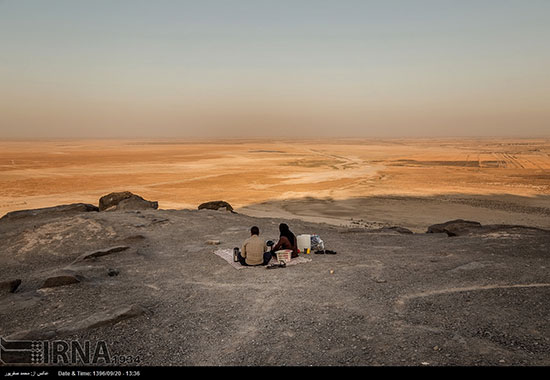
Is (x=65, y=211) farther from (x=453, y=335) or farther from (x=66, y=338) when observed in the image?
(x=453, y=335)

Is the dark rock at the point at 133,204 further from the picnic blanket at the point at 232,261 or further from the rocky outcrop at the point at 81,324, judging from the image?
the rocky outcrop at the point at 81,324

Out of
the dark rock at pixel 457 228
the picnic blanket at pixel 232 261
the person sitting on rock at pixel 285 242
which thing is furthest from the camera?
the dark rock at pixel 457 228

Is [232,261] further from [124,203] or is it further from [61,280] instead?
[124,203]

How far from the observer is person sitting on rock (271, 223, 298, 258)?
11781mm

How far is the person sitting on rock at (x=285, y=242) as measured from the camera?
11.8 metres

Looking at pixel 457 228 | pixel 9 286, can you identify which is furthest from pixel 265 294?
pixel 457 228

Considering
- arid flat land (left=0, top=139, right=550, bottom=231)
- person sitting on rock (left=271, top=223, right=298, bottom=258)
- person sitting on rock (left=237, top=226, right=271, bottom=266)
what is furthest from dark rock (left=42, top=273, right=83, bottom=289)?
arid flat land (left=0, top=139, right=550, bottom=231)

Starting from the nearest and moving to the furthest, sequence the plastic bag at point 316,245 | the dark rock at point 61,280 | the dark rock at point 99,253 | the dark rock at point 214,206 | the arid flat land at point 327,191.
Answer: the dark rock at point 61,280 → the dark rock at point 99,253 → the plastic bag at point 316,245 → the dark rock at point 214,206 → the arid flat land at point 327,191

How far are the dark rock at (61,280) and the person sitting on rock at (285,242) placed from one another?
568 centimetres

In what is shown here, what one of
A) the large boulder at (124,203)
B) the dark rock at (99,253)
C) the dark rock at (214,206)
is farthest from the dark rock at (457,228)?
the large boulder at (124,203)

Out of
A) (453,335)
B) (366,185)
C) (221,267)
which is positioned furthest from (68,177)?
(453,335)

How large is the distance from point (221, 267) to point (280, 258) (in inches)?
74.3

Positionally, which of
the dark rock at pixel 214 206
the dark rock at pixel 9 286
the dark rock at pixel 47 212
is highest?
the dark rock at pixel 9 286

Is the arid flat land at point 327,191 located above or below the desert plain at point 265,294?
below
